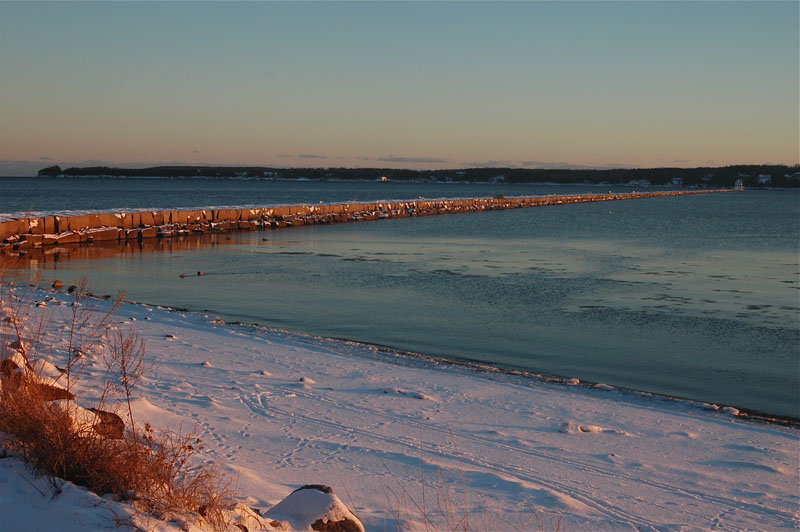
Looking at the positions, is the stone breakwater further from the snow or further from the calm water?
the snow

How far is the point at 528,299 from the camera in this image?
15328 millimetres

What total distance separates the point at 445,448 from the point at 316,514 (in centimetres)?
238

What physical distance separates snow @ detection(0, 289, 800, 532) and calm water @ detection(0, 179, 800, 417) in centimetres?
166

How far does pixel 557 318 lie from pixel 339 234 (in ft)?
67.2

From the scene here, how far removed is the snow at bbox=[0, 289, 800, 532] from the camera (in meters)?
4.93

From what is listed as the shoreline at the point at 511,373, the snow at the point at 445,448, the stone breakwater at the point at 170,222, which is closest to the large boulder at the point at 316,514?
the snow at the point at 445,448

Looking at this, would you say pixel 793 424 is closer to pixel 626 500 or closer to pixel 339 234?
pixel 626 500

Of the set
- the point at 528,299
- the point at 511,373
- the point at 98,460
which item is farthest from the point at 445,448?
the point at 528,299

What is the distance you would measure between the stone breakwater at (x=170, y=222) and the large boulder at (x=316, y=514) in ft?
68.2

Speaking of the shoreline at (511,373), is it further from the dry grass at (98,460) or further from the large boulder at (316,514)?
the dry grass at (98,460)

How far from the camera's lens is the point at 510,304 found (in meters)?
14.7

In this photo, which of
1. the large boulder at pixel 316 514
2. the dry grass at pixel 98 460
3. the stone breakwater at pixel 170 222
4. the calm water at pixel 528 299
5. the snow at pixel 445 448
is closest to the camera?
the dry grass at pixel 98 460

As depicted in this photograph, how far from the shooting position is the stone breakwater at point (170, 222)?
2368 centimetres

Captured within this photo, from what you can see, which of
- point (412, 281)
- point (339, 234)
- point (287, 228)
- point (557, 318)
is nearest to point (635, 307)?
point (557, 318)
